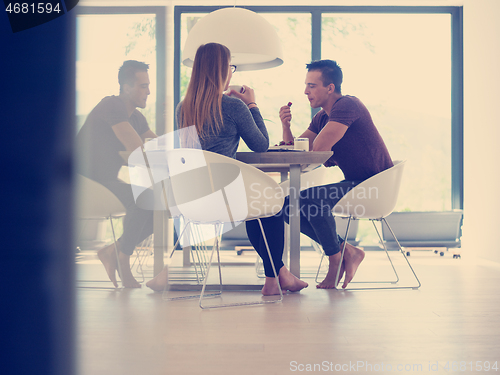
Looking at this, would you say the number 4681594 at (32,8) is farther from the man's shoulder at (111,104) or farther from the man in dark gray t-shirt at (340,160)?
the man in dark gray t-shirt at (340,160)

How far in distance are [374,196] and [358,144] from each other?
13.2 inches

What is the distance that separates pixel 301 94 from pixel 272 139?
58cm

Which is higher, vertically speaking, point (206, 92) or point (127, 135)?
point (206, 92)

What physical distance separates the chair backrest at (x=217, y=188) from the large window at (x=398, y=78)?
2687 mm

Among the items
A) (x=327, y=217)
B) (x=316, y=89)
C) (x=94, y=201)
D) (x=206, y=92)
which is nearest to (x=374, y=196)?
(x=327, y=217)

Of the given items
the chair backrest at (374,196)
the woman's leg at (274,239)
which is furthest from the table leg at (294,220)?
the chair backrest at (374,196)

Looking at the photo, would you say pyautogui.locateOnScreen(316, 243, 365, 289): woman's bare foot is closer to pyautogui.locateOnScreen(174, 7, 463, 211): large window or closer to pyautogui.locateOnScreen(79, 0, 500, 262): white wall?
pyautogui.locateOnScreen(79, 0, 500, 262): white wall

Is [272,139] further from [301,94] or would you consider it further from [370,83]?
[370,83]

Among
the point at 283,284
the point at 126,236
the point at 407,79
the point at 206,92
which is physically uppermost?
the point at 407,79

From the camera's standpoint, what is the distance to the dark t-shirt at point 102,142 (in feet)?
1.48

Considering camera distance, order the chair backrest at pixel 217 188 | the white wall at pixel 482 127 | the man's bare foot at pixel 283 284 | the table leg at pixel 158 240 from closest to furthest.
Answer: the table leg at pixel 158 240 → the chair backrest at pixel 217 188 → the man's bare foot at pixel 283 284 → the white wall at pixel 482 127

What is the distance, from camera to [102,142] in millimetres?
482

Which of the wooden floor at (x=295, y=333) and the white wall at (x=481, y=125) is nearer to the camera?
the wooden floor at (x=295, y=333)

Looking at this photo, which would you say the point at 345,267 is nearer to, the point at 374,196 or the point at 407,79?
the point at 374,196
